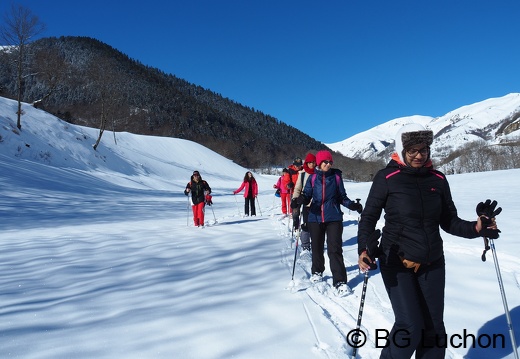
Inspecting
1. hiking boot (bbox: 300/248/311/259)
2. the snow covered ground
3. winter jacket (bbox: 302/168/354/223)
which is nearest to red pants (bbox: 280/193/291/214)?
the snow covered ground

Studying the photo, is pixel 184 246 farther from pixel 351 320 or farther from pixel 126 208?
pixel 126 208

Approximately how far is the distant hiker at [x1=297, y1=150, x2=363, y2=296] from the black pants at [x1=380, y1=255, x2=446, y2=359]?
7.57 feet

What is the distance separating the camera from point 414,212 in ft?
8.53

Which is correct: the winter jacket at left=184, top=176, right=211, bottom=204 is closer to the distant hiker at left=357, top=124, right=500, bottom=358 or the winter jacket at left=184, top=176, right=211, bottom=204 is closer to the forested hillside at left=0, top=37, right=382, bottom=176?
the distant hiker at left=357, top=124, right=500, bottom=358

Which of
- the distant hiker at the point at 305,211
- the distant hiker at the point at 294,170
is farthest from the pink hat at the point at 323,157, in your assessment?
the distant hiker at the point at 294,170

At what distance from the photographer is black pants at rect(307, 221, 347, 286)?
16.2 ft

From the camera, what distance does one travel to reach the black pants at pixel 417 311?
246 centimetres

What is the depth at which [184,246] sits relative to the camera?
25.3 ft

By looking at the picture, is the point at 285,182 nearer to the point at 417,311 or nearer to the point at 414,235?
the point at 414,235

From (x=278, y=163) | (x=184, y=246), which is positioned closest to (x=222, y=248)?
(x=184, y=246)

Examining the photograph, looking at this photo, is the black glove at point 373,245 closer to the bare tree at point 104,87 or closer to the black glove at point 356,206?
the black glove at point 356,206

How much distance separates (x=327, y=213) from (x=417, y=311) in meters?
2.67

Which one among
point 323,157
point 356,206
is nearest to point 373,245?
point 356,206

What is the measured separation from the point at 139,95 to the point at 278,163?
64.0m
